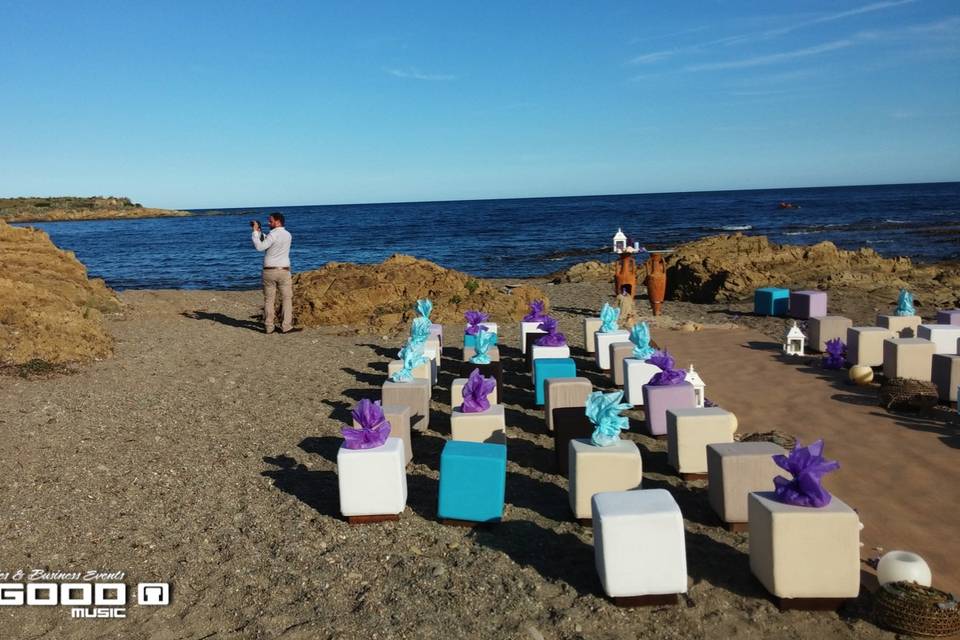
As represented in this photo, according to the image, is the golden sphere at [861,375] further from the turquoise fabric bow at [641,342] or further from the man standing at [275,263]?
the man standing at [275,263]

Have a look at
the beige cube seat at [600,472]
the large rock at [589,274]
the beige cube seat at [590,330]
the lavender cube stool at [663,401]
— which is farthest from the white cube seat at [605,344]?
the large rock at [589,274]

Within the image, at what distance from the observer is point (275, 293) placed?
13.3 m

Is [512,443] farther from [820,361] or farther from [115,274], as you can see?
[115,274]

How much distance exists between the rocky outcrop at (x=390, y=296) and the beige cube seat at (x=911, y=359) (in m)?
7.33

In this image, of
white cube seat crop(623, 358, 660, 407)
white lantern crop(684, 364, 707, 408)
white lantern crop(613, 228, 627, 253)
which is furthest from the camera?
white lantern crop(613, 228, 627, 253)

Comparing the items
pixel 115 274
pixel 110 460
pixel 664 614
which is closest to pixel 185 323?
pixel 110 460

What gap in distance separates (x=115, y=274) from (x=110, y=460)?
30.6m

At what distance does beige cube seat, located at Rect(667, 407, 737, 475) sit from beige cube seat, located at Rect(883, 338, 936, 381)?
4067 millimetres

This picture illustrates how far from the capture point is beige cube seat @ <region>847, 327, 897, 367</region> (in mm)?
10023

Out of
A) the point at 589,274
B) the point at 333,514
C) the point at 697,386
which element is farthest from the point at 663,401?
the point at 589,274

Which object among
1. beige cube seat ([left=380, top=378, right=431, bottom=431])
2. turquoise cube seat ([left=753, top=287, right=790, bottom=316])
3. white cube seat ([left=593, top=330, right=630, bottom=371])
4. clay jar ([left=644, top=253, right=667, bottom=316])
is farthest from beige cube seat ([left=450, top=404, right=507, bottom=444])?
turquoise cube seat ([left=753, top=287, right=790, bottom=316])

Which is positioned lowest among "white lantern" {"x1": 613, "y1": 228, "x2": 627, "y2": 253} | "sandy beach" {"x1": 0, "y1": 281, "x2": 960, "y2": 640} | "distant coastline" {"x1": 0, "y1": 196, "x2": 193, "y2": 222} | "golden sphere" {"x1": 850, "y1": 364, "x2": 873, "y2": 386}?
"sandy beach" {"x1": 0, "y1": 281, "x2": 960, "y2": 640}

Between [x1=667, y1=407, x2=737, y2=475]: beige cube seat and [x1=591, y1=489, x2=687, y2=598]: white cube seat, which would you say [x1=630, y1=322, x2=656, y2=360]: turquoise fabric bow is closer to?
[x1=667, y1=407, x2=737, y2=475]: beige cube seat

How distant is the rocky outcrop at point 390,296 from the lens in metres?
14.3
